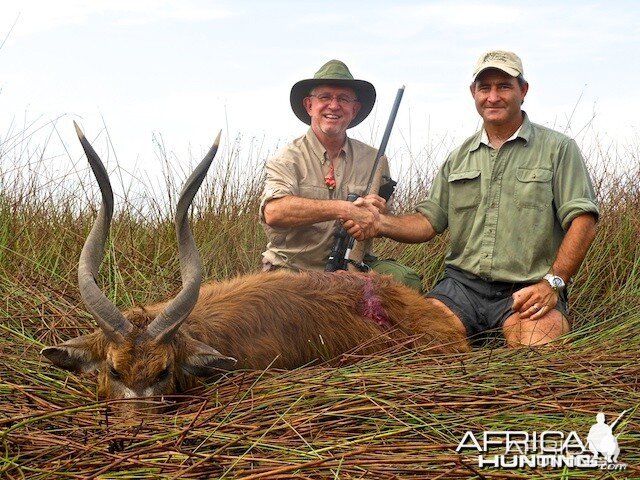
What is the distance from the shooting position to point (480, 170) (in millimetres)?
6457

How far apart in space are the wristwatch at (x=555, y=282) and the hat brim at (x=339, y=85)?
225 cm

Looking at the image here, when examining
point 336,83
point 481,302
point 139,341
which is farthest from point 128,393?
point 336,83

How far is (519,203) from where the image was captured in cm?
623

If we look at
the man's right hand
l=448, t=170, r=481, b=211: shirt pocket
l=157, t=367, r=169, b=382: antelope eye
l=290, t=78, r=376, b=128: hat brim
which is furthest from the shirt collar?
l=157, t=367, r=169, b=382: antelope eye

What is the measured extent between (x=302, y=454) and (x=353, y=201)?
336 centimetres

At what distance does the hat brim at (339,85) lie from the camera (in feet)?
23.0

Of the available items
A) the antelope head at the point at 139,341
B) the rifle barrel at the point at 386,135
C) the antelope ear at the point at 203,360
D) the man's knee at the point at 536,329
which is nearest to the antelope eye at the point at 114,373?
the antelope head at the point at 139,341

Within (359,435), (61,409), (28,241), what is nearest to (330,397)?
(359,435)

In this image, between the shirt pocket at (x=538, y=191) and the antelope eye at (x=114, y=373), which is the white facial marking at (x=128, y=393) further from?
the shirt pocket at (x=538, y=191)

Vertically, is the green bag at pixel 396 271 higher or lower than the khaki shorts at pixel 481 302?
higher

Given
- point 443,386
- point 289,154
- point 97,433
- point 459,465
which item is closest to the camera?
point 459,465

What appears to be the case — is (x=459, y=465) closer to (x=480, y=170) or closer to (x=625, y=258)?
(x=480, y=170)

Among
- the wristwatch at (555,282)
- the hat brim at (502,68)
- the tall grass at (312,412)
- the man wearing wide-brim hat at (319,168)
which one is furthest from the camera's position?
the man wearing wide-brim hat at (319,168)

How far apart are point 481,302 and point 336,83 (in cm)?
212
